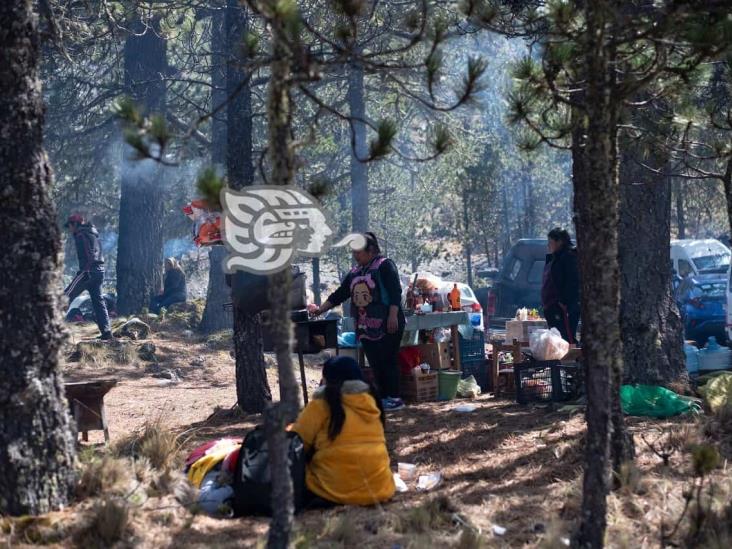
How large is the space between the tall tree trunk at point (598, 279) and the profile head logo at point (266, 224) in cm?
154

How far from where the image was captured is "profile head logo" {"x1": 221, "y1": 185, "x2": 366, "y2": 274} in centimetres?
498

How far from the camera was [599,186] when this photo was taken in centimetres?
499

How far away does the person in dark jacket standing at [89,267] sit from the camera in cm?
1517

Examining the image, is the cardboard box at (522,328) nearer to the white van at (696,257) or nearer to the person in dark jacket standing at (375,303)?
the person in dark jacket standing at (375,303)

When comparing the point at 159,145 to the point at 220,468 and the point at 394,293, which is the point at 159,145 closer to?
the point at 220,468

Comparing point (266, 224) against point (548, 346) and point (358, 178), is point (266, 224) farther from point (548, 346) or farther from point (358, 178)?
point (358, 178)

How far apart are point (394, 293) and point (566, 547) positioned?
434 centimetres

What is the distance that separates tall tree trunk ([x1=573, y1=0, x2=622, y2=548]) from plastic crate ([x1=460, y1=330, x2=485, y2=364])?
621 centimetres

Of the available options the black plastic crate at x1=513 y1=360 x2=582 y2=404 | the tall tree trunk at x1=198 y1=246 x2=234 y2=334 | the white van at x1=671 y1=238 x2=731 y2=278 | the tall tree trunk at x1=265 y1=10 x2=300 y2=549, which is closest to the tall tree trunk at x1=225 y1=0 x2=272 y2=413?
the black plastic crate at x1=513 y1=360 x2=582 y2=404

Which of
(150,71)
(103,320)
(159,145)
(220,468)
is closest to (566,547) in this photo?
(220,468)

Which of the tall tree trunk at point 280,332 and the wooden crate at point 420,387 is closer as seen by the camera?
the tall tree trunk at point 280,332

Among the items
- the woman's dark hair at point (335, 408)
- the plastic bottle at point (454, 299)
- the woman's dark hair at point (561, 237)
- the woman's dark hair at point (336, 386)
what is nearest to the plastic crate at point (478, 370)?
the plastic bottle at point (454, 299)

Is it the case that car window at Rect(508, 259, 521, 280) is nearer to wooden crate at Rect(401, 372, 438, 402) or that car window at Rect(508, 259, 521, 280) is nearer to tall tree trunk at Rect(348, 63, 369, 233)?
tall tree trunk at Rect(348, 63, 369, 233)

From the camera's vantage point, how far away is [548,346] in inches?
367
